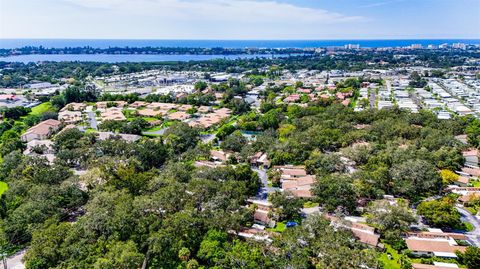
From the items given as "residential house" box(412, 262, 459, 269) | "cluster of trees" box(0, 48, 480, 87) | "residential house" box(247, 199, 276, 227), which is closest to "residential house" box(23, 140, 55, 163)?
"residential house" box(247, 199, 276, 227)

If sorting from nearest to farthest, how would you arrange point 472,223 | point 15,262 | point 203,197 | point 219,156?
point 15,262 → point 203,197 → point 472,223 → point 219,156

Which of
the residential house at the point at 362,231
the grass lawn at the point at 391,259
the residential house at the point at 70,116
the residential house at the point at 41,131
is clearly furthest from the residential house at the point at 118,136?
the grass lawn at the point at 391,259

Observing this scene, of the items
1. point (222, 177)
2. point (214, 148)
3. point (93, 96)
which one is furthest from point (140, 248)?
point (93, 96)

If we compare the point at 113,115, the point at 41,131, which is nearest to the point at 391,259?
the point at 41,131

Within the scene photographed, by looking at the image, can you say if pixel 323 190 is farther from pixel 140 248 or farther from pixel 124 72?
Result: pixel 124 72

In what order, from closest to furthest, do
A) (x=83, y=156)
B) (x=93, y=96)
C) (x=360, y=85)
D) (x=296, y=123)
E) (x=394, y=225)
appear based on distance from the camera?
1. (x=394, y=225)
2. (x=83, y=156)
3. (x=296, y=123)
4. (x=93, y=96)
5. (x=360, y=85)

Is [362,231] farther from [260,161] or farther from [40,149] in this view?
[40,149]
